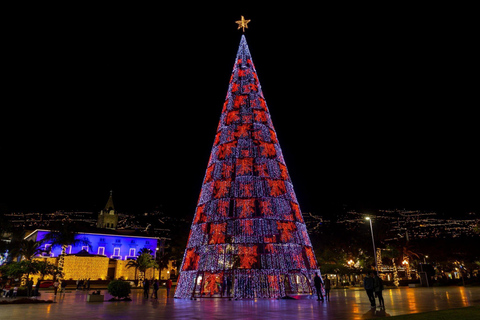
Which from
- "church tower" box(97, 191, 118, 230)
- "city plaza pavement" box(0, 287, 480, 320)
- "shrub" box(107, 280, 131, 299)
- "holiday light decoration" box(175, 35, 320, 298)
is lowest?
"city plaza pavement" box(0, 287, 480, 320)

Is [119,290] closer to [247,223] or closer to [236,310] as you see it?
[247,223]

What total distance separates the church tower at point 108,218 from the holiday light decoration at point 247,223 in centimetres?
8388

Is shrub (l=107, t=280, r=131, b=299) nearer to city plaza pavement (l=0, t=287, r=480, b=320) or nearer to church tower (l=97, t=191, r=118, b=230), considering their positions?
city plaza pavement (l=0, t=287, r=480, b=320)

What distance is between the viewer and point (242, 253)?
754 inches

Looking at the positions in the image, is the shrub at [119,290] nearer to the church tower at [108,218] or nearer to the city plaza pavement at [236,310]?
the city plaza pavement at [236,310]

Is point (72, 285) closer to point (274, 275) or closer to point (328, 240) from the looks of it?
point (328, 240)

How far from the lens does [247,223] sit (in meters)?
19.4

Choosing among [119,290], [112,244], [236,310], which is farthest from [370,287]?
[112,244]

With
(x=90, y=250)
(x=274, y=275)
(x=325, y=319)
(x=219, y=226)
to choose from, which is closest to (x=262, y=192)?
(x=219, y=226)

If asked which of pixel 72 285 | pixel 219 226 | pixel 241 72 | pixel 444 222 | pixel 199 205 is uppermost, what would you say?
pixel 241 72

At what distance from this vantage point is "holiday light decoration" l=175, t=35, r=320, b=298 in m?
18.8

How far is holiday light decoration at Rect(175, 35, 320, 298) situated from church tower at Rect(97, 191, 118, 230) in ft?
275

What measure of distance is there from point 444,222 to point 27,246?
190 ft

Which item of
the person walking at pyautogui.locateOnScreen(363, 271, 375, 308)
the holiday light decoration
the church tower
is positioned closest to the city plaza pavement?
the person walking at pyautogui.locateOnScreen(363, 271, 375, 308)
